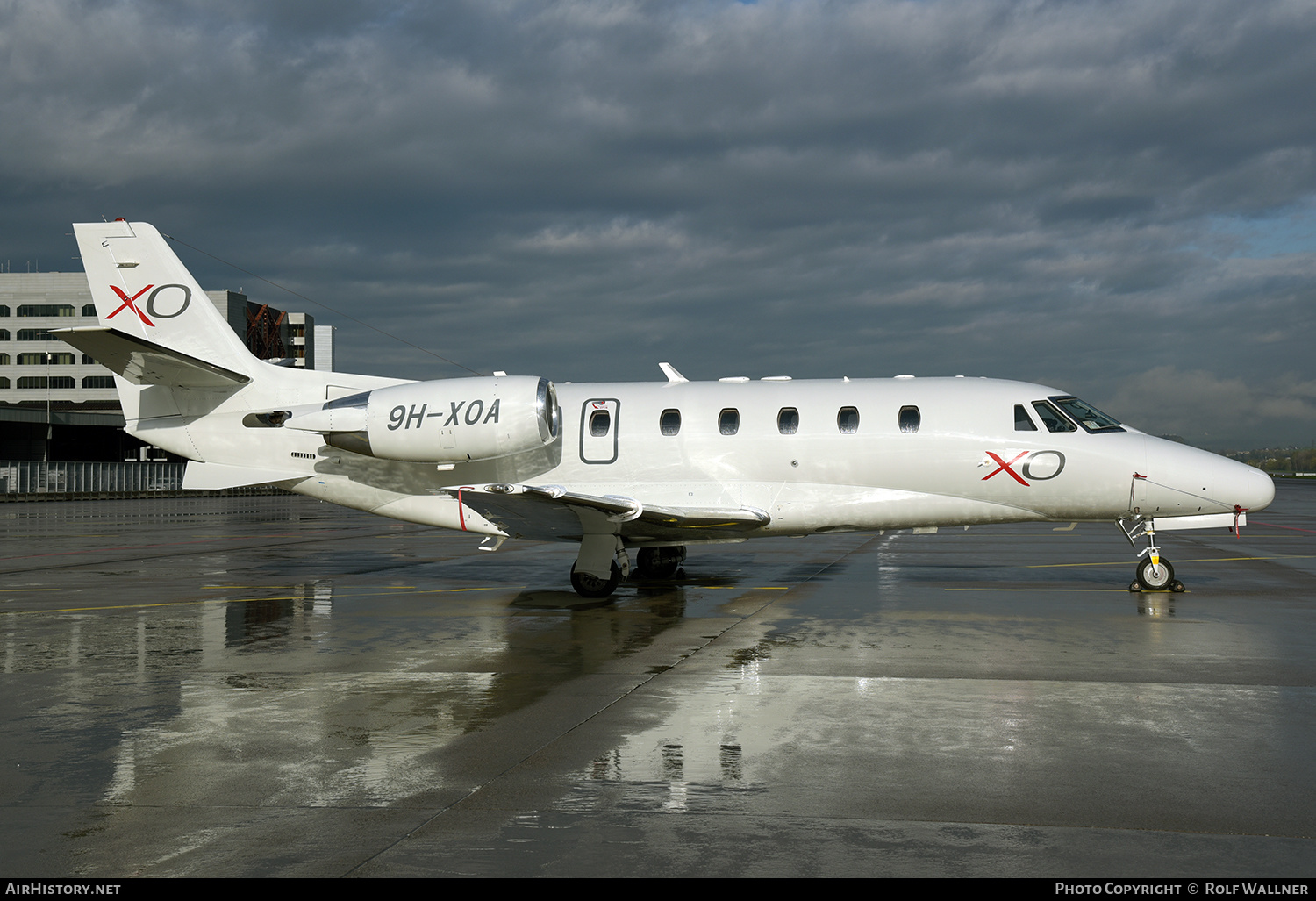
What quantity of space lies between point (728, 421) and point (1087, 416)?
5598 mm

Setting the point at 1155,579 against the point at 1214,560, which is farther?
the point at 1214,560

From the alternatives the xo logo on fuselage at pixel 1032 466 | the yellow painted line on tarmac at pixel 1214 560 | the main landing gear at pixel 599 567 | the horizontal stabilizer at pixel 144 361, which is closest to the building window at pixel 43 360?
→ the horizontal stabilizer at pixel 144 361

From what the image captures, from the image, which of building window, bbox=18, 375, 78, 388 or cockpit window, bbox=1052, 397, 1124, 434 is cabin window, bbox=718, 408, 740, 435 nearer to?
cockpit window, bbox=1052, 397, 1124, 434

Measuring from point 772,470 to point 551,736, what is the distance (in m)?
9.19

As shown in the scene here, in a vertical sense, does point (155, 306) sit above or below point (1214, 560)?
above

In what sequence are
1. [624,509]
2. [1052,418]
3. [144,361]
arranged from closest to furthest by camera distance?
[624,509] → [1052,418] → [144,361]

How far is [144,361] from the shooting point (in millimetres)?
15688

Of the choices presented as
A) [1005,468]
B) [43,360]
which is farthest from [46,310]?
[1005,468]

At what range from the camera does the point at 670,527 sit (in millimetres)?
15422

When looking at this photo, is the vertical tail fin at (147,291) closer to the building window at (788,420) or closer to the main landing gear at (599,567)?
the main landing gear at (599,567)

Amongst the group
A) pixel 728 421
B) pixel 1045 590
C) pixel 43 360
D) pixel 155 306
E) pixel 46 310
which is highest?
pixel 46 310

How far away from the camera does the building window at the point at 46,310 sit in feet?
382

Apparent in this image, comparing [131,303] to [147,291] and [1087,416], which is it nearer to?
[147,291]

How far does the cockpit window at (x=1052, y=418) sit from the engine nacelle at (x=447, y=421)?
7.66m
